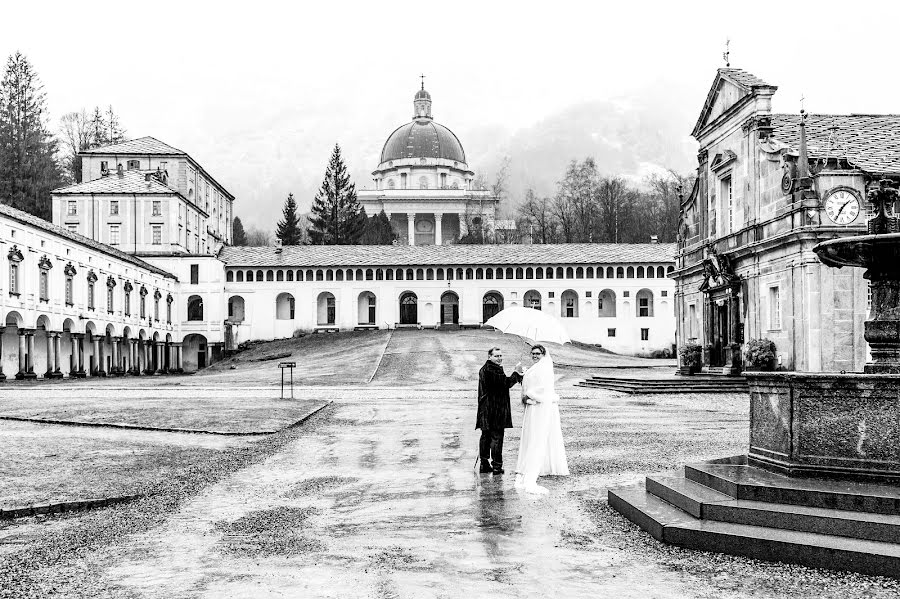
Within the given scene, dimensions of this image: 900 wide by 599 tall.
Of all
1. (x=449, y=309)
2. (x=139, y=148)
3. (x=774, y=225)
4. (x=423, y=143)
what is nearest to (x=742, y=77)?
(x=774, y=225)

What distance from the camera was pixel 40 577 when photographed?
735cm

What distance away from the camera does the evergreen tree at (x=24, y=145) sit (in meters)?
78.1

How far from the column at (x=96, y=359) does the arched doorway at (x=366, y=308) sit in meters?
25.8

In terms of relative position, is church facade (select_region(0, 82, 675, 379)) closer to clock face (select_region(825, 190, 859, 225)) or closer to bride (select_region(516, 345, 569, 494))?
clock face (select_region(825, 190, 859, 225))

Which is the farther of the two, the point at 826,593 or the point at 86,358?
the point at 86,358

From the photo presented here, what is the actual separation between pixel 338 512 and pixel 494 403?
2.99 m

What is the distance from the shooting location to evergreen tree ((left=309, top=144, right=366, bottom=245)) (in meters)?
103

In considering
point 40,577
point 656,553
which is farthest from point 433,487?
point 40,577

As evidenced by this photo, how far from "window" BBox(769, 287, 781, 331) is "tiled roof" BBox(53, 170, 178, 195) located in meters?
55.8

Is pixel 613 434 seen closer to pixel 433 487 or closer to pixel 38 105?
pixel 433 487

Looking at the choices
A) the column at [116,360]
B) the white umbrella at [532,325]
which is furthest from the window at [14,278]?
the white umbrella at [532,325]

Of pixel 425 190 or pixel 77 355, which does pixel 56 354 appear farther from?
pixel 425 190

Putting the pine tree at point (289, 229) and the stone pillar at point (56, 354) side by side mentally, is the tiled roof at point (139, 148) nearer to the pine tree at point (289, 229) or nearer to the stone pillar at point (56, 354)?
the pine tree at point (289, 229)

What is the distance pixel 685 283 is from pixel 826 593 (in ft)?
119
